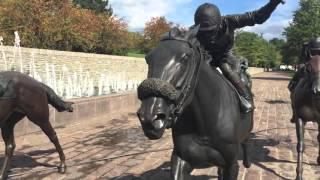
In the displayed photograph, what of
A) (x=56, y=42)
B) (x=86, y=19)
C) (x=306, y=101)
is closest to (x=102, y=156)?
(x=306, y=101)

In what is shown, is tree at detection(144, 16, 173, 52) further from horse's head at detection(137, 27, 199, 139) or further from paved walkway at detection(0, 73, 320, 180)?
horse's head at detection(137, 27, 199, 139)

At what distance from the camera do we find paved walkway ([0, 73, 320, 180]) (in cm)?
704

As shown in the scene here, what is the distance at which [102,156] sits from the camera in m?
8.45

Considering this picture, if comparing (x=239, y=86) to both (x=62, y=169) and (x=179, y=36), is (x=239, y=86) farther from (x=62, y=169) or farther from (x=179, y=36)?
(x=62, y=169)

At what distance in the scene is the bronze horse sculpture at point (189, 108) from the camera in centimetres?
284

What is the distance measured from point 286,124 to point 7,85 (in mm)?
9340

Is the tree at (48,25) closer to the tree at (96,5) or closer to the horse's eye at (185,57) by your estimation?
the tree at (96,5)

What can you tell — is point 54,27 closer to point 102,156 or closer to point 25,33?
point 25,33

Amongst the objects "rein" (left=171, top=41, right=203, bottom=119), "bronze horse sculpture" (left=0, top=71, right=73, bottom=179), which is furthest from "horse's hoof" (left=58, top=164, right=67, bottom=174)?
"rein" (left=171, top=41, right=203, bottom=119)

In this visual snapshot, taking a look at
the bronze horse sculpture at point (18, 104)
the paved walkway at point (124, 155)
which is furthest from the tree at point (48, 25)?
the bronze horse sculpture at point (18, 104)

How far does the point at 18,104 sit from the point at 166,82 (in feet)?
13.7

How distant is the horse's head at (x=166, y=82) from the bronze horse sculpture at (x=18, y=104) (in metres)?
3.75

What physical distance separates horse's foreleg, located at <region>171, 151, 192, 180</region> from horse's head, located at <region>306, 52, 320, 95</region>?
3.02m

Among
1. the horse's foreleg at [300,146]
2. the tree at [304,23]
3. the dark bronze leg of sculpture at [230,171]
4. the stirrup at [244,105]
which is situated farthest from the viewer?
the tree at [304,23]
